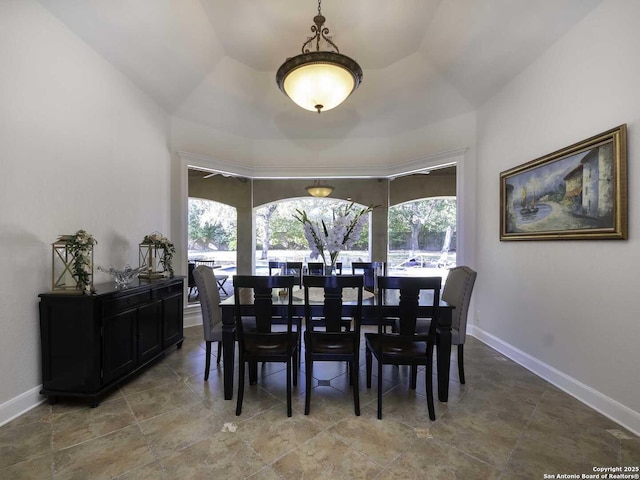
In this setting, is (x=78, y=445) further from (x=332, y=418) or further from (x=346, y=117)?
(x=346, y=117)

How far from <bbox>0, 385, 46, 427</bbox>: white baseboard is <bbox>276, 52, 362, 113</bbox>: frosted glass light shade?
329cm

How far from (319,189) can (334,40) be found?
2.34 metres

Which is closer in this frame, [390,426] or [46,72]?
[390,426]

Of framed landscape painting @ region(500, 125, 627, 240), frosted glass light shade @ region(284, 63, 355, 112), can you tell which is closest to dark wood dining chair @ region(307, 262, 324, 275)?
frosted glass light shade @ region(284, 63, 355, 112)

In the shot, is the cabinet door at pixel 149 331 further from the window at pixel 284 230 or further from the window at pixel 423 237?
the window at pixel 423 237

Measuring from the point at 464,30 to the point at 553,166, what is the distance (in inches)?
67.9

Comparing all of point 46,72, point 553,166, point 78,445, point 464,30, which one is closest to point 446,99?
point 464,30

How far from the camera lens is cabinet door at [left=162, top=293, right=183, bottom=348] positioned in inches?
118

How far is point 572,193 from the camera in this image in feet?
7.88

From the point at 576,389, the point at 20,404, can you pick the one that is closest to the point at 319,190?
the point at 576,389

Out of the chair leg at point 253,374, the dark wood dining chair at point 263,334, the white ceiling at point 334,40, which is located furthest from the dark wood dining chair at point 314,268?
the white ceiling at point 334,40

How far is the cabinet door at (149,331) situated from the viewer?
262 cm

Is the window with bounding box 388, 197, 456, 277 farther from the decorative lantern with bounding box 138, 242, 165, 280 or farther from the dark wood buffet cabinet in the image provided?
the dark wood buffet cabinet

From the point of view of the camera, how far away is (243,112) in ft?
14.3
